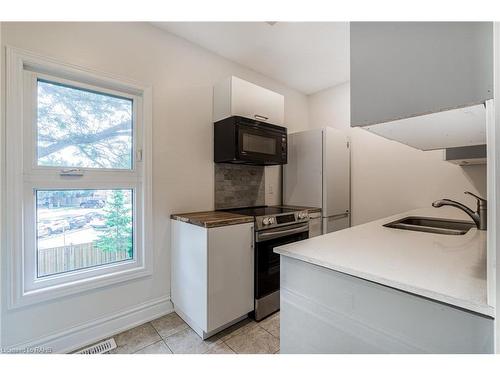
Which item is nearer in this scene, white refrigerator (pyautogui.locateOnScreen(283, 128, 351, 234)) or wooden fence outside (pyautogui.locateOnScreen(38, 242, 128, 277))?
wooden fence outside (pyautogui.locateOnScreen(38, 242, 128, 277))

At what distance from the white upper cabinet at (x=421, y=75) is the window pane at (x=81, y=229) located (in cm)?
181

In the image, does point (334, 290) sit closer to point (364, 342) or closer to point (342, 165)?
point (364, 342)

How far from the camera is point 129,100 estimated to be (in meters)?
1.88

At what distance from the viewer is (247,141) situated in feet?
7.08

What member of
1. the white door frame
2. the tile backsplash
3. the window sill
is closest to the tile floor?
the window sill

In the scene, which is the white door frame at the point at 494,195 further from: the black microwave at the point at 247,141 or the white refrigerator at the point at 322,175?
the white refrigerator at the point at 322,175

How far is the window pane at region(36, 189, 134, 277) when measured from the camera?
152cm

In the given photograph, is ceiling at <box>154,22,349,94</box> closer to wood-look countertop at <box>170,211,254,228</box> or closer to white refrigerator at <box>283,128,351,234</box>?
white refrigerator at <box>283,128,351,234</box>

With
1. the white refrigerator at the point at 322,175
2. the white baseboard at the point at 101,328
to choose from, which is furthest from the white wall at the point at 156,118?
the white refrigerator at the point at 322,175

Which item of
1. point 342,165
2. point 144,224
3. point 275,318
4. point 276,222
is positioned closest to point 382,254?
point 276,222

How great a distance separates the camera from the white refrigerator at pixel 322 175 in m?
2.60

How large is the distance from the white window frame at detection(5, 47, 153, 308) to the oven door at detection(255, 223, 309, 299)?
0.99m
